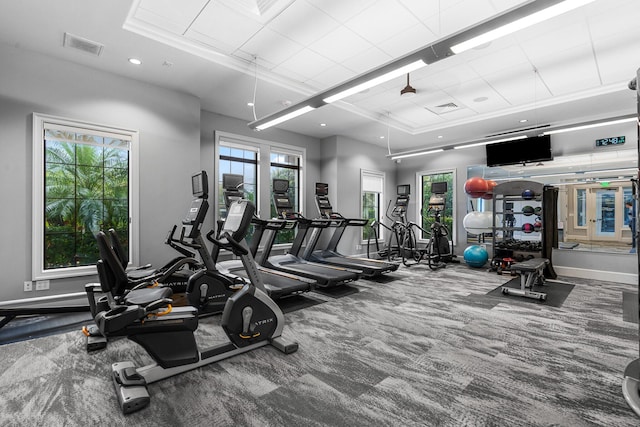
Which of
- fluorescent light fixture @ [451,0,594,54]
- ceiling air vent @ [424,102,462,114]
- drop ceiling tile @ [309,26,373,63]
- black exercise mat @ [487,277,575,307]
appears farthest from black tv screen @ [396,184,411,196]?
fluorescent light fixture @ [451,0,594,54]

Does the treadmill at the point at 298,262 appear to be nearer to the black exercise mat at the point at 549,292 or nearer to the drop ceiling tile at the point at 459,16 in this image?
the black exercise mat at the point at 549,292

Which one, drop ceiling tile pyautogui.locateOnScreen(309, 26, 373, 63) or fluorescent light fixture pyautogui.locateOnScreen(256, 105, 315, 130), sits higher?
drop ceiling tile pyautogui.locateOnScreen(309, 26, 373, 63)

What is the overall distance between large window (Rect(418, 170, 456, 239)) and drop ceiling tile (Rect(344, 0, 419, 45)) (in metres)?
5.47

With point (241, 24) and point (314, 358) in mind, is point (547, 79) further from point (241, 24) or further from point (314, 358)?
point (314, 358)

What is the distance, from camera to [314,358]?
2.71m

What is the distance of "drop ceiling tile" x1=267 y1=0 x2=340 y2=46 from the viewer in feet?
10.9

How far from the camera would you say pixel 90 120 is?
4414 mm

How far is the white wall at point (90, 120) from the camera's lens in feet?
12.6

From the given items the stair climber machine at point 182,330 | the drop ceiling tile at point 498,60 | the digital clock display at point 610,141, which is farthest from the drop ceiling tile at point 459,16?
the digital clock display at point 610,141

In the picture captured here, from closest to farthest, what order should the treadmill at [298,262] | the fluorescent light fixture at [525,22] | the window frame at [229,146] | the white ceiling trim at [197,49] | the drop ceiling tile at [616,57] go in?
1. the fluorescent light fixture at [525,22]
2. the white ceiling trim at [197,49]
3. the drop ceiling tile at [616,57]
4. the treadmill at [298,262]
5. the window frame at [229,146]

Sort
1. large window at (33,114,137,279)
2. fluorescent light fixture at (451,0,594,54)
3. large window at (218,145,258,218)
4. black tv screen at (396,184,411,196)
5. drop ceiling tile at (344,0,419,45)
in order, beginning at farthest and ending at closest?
black tv screen at (396,184,411,196)
large window at (218,145,258,218)
large window at (33,114,137,279)
drop ceiling tile at (344,0,419,45)
fluorescent light fixture at (451,0,594,54)

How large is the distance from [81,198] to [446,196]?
8458 mm

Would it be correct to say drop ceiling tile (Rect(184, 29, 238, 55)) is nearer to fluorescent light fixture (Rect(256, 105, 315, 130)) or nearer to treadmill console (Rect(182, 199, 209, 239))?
fluorescent light fixture (Rect(256, 105, 315, 130))

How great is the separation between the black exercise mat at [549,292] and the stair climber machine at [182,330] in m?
3.74
